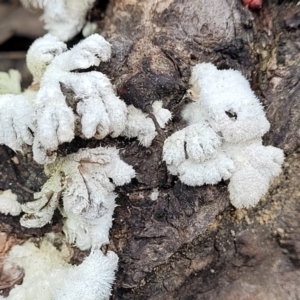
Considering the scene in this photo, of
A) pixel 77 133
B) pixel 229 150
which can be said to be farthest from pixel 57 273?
pixel 229 150

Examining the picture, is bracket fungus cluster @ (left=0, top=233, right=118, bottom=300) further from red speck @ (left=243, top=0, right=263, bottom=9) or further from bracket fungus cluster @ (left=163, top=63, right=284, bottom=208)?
red speck @ (left=243, top=0, right=263, bottom=9)

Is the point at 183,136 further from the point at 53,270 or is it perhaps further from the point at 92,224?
the point at 53,270

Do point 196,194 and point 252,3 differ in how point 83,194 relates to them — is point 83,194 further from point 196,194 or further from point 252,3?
point 252,3

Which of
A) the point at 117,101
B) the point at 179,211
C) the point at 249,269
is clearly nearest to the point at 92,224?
the point at 179,211

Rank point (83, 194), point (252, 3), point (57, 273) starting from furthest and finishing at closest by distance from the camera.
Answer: point (252, 3)
point (57, 273)
point (83, 194)

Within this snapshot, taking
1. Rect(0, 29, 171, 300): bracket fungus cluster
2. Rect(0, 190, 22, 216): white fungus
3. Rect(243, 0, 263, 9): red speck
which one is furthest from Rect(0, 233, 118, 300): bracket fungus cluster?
Rect(243, 0, 263, 9): red speck

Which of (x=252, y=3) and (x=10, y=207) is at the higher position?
(x=252, y=3)
